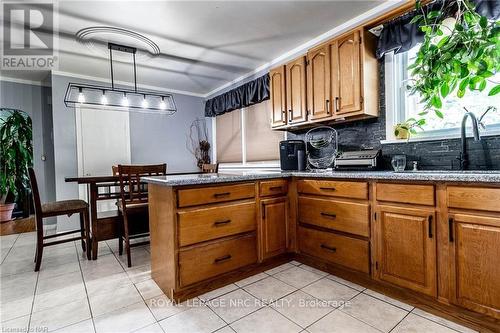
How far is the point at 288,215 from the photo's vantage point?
2381 millimetres

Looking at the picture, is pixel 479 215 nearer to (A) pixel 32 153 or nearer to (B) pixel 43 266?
(B) pixel 43 266

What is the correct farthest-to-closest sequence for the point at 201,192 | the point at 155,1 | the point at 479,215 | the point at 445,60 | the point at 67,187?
the point at 67,187
the point at 155,1
the point at 201,192
the point at 445,60
the point at 479,215

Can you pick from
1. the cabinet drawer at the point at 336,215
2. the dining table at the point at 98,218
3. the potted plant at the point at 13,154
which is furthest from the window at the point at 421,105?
the potted plant at the point at 13,154

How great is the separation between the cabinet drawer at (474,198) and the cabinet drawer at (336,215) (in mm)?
525

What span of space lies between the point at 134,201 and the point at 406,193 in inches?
98.1

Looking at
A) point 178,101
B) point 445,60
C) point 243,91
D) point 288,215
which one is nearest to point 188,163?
point 178,101

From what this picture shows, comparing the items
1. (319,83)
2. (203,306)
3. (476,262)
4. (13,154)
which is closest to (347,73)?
(319,83)

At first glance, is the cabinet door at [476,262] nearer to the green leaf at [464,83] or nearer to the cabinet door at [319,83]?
the green leaf at [464,83]

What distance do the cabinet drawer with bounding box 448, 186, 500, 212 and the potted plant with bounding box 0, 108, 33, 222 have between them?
18.8 feet

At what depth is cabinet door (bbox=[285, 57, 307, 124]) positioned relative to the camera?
270 centimetres

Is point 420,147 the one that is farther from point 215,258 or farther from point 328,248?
point 215,258

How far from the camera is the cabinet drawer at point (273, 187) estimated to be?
219cm

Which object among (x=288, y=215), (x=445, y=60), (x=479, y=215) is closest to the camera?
(x=479, y=215)

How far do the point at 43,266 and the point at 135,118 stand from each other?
2629 millimetres
